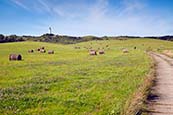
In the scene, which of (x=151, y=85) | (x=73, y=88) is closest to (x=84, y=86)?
(x=73, y=88)

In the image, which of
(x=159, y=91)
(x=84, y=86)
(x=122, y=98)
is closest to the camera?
(x=122, y=98)

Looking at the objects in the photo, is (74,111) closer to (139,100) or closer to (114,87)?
(139,100)

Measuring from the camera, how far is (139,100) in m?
18.3

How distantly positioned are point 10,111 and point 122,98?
300 inches

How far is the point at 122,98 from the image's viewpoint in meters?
20.4

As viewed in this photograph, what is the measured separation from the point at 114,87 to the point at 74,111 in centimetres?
813

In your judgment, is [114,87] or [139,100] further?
[114,87]

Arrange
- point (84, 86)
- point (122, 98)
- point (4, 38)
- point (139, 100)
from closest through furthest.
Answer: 1. point (139, 100)
2. point (122, 98)
3. point (84, 86)
4. point (4, 38)

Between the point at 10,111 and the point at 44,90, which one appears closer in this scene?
the point at 10,111

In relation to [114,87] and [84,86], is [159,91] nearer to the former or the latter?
[114,87]

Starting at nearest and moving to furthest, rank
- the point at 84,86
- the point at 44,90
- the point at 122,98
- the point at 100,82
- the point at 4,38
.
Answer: the point at 122,98
the point at 44,90
the point at 84,86
the point at 100,82
the point at 4,38

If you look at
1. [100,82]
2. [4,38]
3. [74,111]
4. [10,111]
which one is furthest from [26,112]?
[4,38]

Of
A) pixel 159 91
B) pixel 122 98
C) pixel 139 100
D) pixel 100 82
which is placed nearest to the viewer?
pixel 139 100

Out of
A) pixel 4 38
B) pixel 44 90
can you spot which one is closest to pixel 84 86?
pixel 44 90
